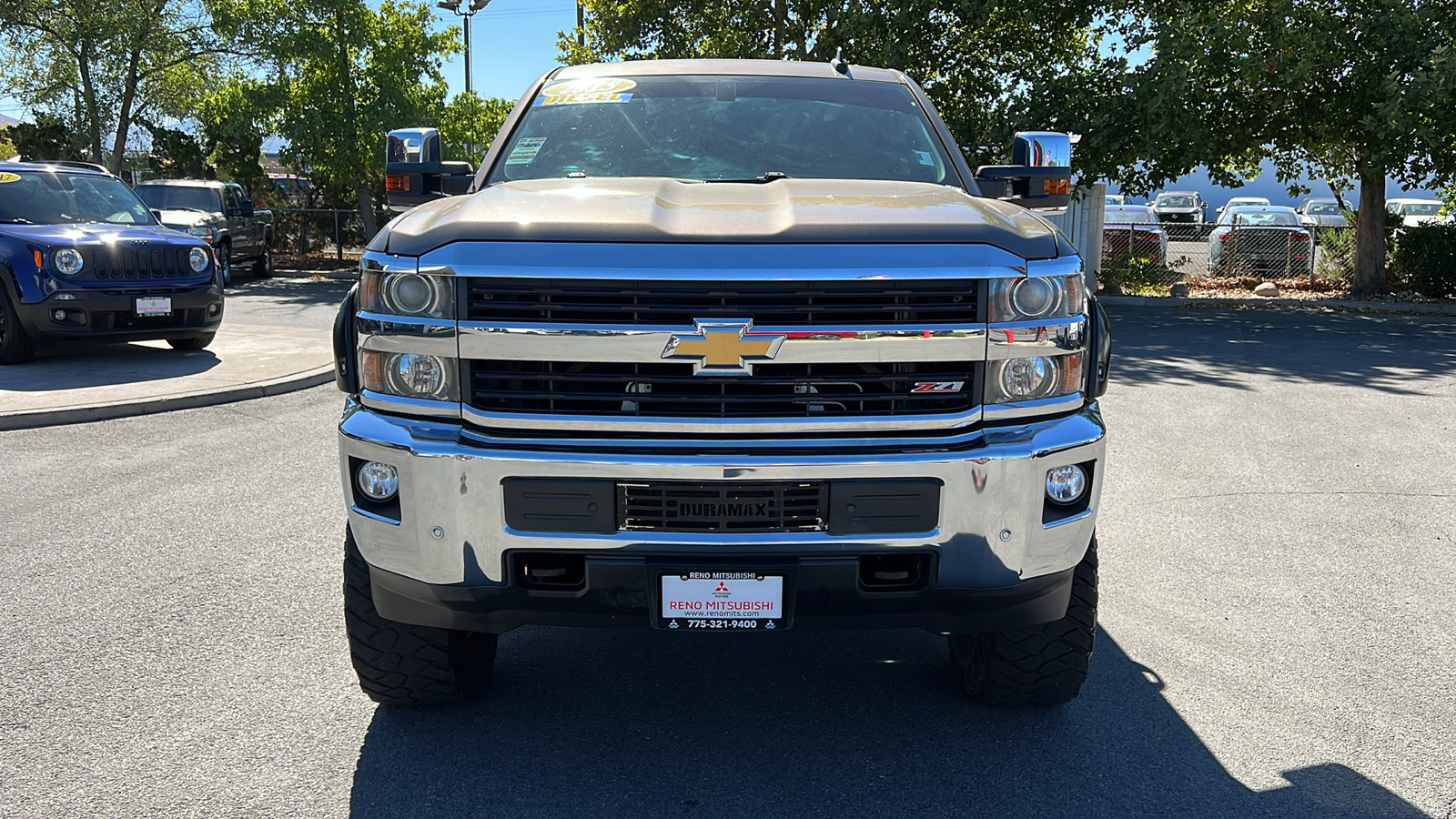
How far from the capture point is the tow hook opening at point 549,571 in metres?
3.17

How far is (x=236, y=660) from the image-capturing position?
13.8 ft

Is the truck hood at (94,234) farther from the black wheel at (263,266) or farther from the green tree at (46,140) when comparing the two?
the green tree at (46,140)

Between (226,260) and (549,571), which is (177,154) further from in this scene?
(549,571)

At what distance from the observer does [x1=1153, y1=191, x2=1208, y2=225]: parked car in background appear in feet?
138

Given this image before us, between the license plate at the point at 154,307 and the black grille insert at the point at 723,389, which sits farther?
the license plate at the point at 154,307

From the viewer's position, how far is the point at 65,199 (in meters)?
12.0

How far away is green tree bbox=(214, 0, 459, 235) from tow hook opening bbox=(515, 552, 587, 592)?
23711mm

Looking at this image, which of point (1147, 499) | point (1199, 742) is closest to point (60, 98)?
point (1147, 499)

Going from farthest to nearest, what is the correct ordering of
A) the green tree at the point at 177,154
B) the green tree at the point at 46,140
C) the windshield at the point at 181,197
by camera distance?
1. the green tree at the point at 46,140
2. the green tree at the point at 177,154
3. the windshield at the point at 181,197

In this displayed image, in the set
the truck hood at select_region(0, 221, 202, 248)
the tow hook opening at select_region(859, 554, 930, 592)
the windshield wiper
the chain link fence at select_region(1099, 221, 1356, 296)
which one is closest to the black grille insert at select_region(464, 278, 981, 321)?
the tow hook opening at select_region(859, 554, 930, 592)

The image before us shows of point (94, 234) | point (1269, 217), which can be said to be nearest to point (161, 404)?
point (94, 234)

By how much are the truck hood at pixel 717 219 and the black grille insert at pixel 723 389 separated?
1.07 ft

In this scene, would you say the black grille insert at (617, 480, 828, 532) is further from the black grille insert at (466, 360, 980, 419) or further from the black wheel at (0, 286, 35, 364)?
the black wheel at (0, 286, 35, 364)

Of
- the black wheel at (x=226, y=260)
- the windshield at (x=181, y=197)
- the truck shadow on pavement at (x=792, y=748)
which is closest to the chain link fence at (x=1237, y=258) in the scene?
the black wheel at (x=226, y=260)
